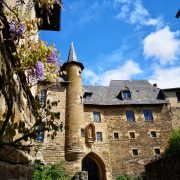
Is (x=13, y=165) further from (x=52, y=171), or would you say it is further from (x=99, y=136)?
(x=99, y=136)

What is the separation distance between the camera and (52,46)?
140 inches

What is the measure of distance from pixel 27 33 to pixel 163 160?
1160 centimetres

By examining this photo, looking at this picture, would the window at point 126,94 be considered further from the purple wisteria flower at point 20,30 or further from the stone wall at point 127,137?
the purple wisteria flower at point 20,30

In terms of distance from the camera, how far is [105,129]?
29219mm

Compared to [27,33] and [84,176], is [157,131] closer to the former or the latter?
[84,176]

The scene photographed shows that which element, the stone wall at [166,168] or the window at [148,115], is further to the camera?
the window at [148,115]

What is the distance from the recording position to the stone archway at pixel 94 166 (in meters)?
27.7

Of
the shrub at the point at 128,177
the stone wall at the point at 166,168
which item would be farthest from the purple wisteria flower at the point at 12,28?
the shrub at the point at 128,177

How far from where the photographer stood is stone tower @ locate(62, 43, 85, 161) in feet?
80.3

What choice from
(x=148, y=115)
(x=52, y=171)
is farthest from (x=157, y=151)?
(x=52, y=171)

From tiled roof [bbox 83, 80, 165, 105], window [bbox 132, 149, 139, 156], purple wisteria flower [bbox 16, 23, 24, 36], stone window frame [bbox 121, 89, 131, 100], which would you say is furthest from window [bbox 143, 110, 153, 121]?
purple wisteria flower [bbox 16, 23, 24, 36]

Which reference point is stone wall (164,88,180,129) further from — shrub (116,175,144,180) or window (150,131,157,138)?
shrub (116,175,144,180)

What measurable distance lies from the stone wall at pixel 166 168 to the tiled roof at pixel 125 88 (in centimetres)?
1571

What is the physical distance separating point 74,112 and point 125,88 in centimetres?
1004
